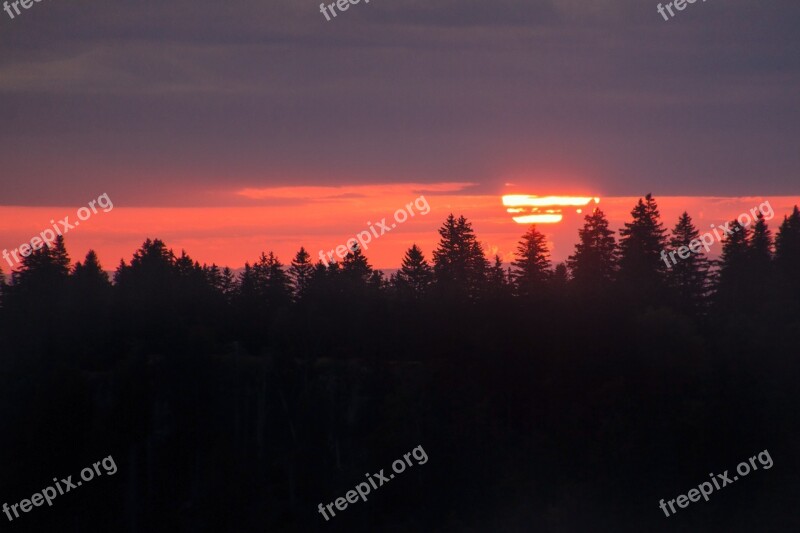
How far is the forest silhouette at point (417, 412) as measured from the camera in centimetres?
5575

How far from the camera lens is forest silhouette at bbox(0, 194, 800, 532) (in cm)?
5575

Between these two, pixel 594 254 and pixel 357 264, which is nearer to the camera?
pixel 594 254

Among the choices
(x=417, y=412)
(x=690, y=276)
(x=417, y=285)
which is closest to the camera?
(x=417, y=412)

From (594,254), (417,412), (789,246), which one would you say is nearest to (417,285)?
(594,254)

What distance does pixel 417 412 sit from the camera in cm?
5938

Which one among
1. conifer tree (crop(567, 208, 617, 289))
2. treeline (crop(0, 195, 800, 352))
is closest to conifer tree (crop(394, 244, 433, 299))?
treeline (crop(0, 195, 800, 352))

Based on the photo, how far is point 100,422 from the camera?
6225 centimetres

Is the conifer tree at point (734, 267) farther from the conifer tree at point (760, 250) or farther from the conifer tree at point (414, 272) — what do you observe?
the conifer tree at point (414, 272)

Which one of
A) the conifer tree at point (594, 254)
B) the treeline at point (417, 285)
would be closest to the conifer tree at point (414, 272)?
the treeline at point (417, 285)

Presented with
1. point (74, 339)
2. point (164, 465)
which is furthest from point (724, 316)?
point (74, 339)

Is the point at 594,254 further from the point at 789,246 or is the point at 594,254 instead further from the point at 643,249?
the point at 789,246

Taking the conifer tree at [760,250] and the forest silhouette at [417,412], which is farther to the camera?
the conifer tree at [760,250]

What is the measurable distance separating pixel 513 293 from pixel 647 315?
1620cm

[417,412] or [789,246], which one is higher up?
[789,246]
